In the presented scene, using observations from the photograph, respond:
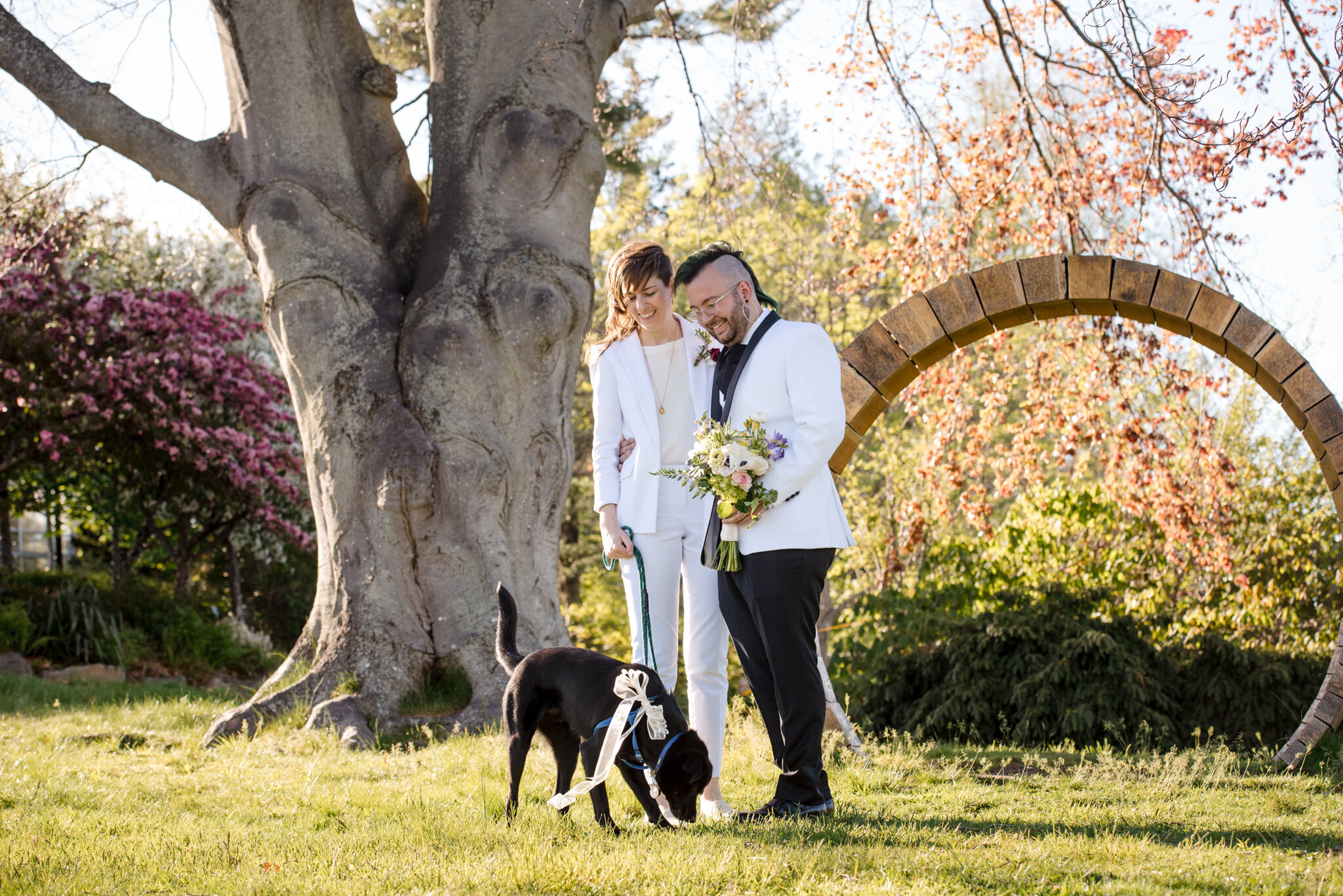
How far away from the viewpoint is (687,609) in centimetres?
378

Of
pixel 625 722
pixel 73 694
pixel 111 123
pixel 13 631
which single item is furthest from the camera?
pixel 13 631

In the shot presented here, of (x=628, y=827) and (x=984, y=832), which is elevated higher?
(x=628, y=827)

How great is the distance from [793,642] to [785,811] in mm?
609

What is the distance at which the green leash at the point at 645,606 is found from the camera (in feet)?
12.3

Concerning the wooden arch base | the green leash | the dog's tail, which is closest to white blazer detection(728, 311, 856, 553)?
the green leash

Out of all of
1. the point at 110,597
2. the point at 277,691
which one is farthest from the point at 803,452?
the point at 110,597

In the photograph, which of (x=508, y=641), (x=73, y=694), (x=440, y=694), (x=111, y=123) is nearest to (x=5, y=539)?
(x=73, y=694)

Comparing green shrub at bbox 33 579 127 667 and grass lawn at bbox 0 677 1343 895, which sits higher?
green shrub at bbox 33 579 127 667

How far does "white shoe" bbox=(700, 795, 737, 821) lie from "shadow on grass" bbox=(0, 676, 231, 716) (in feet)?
16.2

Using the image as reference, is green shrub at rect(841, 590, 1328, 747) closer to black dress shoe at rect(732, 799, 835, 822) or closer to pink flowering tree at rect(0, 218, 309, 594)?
black dress shoe at rect(732, 799, 835, 822)

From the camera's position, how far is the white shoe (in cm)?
365

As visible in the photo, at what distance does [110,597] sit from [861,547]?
321 inches

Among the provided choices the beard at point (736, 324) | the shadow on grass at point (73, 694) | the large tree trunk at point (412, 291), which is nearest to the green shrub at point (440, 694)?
the large tree trunk at point (412, 291)

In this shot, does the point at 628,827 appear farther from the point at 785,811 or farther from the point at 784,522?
the point at 784,522
